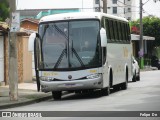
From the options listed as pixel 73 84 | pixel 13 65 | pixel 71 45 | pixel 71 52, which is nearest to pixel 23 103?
pixel 13 65

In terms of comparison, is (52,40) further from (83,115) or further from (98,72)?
(83,115)

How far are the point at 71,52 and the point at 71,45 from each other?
28 cm

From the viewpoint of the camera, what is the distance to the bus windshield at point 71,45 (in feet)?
71.5

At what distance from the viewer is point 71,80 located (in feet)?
71.0

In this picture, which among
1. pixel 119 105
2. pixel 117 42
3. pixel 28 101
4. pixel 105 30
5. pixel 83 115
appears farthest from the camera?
pixel 117 42

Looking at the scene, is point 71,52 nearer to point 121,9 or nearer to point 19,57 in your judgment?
point 19,57

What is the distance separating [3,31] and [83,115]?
52.7ft

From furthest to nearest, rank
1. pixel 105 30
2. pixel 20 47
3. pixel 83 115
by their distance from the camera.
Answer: pixel 20 47, pixel 105 30, pixel 83 115

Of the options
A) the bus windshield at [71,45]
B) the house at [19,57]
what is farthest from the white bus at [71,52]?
the house at [19,57]

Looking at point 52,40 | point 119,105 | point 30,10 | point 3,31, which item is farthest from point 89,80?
point 30,10

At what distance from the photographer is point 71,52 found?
71.6 feet

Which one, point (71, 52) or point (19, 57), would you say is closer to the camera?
point (71, 52)

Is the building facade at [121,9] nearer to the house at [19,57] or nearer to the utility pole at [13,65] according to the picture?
the house at [19,57]

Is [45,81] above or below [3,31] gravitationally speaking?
below
